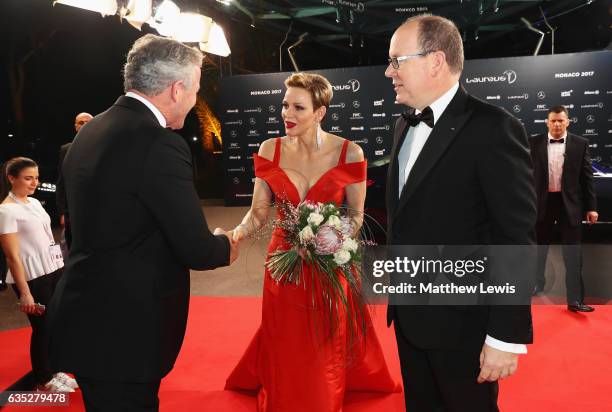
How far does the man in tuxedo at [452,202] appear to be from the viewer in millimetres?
1376

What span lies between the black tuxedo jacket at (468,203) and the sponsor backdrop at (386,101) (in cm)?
662

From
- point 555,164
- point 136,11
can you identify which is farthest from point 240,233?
point 136,11

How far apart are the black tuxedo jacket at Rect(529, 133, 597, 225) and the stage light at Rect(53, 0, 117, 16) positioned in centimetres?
456

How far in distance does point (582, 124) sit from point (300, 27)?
6269 millimetres

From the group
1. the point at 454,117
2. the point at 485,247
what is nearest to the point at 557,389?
the point at 485,247

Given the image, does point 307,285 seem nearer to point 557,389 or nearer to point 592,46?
point 557,389

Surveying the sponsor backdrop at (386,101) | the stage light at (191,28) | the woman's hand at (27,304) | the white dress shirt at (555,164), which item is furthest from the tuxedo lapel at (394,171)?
the sponsor backdrop at (386,101)

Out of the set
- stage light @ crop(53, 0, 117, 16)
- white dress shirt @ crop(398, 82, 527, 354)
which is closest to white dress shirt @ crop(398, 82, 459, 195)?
white dress shirt @ crop(398, 82, 527, 354)

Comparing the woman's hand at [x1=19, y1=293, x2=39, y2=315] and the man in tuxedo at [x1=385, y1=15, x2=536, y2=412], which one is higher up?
the man in tuxedo at [x1=385, y1=15, x2=536, y2=412]

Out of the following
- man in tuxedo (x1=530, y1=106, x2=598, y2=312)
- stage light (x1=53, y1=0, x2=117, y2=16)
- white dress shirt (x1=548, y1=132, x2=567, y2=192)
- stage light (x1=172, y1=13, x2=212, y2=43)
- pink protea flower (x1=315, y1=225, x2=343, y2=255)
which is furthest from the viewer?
stage light (x1=172, y1=13, x2=212, y2=43)

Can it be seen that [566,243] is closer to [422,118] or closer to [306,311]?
[306,311]

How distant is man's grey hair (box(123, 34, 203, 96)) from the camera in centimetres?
159

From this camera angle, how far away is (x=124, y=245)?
4.92ft

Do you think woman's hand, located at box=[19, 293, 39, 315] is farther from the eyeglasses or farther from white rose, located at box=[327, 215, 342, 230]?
the eyeglasses
